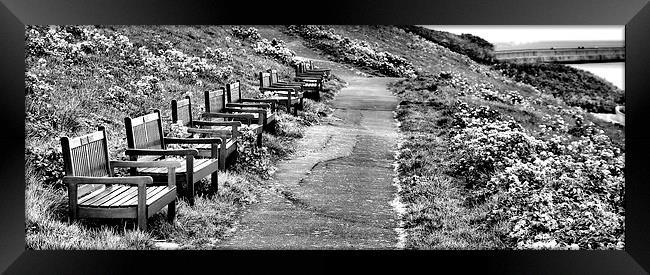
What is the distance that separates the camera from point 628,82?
18.8 feet

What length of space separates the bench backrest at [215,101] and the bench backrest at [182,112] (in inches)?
28.0

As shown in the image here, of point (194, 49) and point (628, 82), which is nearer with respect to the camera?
point (628, 82)

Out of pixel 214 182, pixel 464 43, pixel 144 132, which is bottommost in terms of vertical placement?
pixel 214 182

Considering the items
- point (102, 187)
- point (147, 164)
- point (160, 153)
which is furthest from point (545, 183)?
point (102, 187)

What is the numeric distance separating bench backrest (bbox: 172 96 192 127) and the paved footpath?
1.17m

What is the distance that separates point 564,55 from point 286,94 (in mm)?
4285

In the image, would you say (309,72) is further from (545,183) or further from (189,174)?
(189,174)

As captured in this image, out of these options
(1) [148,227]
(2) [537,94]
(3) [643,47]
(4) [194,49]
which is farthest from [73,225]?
(2) [537,94]

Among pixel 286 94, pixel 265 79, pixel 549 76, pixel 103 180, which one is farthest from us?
pixel 265 79

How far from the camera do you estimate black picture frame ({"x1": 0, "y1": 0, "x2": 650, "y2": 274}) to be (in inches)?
217
